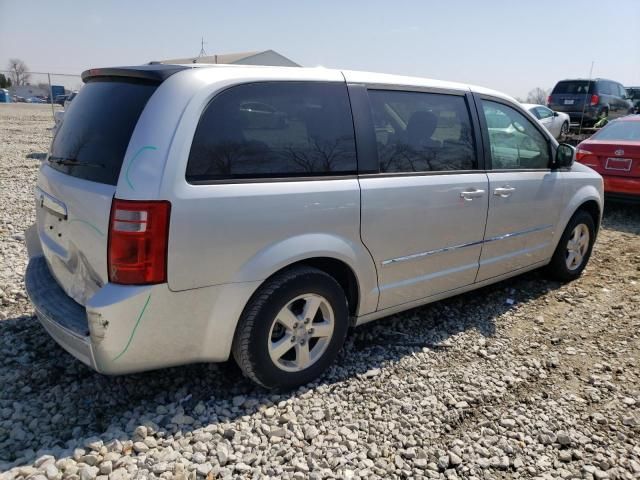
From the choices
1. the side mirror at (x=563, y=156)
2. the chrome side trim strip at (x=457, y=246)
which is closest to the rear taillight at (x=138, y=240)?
the chrome side trim strip at (x=457, y=246)

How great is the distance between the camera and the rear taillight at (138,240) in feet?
7.48

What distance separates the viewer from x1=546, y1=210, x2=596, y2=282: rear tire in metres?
4.77

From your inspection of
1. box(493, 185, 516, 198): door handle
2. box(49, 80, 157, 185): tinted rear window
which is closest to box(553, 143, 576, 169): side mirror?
box(493, 185, 516, 198): door handle

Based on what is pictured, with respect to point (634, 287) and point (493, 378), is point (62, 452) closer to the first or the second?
point (493, 378)

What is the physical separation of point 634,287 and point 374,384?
338 centimetres

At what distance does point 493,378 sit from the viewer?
3236mm

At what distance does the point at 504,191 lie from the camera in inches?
151

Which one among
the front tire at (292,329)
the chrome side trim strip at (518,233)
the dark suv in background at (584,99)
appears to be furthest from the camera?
the dark suv in background at (584,99)

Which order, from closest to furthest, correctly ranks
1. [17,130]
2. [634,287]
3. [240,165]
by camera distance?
[240,165] < [634,287] < [17,130]

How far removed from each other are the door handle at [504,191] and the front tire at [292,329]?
5.18ft

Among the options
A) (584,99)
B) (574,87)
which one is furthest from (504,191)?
(574,87)

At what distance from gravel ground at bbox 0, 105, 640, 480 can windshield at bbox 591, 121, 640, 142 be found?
502 cm

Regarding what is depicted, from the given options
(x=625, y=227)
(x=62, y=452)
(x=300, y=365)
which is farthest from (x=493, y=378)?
(x=625, y=227)

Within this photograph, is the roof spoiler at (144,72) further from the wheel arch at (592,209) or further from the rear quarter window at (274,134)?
the wheel arch at (592,209)
